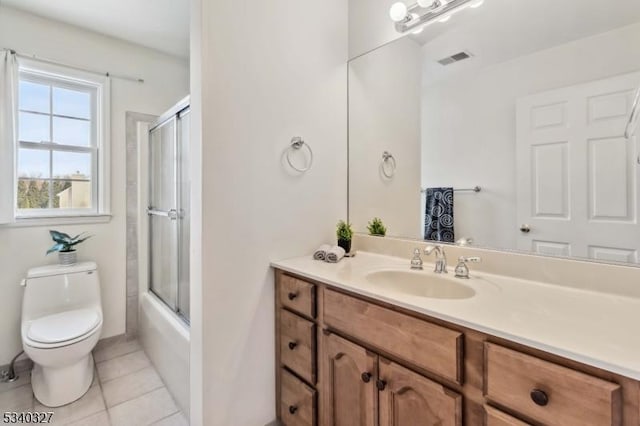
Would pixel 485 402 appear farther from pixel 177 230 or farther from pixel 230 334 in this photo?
pixel 177 230

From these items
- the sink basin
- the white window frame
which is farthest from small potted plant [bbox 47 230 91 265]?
the sink basin

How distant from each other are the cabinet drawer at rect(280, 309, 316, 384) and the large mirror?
71 cm

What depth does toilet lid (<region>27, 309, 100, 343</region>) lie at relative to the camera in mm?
1703

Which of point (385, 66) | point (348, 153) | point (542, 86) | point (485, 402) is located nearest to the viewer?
point (485, 402)

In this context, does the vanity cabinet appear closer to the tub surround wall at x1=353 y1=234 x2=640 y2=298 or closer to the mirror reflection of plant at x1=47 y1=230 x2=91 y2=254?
the tub surround wall at x1=353 y1=234 x2=640 y2=298

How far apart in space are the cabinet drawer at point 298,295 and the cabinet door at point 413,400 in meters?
0.38

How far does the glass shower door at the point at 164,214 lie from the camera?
203 cm

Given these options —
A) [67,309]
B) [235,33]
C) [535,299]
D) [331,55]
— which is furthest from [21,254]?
[535,299]

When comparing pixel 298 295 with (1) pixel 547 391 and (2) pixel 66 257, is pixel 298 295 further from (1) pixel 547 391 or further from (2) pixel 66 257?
(2) pixel 66 257

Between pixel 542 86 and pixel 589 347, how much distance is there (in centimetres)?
98

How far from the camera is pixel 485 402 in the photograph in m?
0.79

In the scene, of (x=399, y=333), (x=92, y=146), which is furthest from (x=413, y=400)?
(x=92, y=146)

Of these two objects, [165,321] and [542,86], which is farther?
[165,321]

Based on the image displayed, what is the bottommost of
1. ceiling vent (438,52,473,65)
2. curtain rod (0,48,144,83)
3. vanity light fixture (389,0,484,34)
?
ceiling vent (438,52,473,65)
